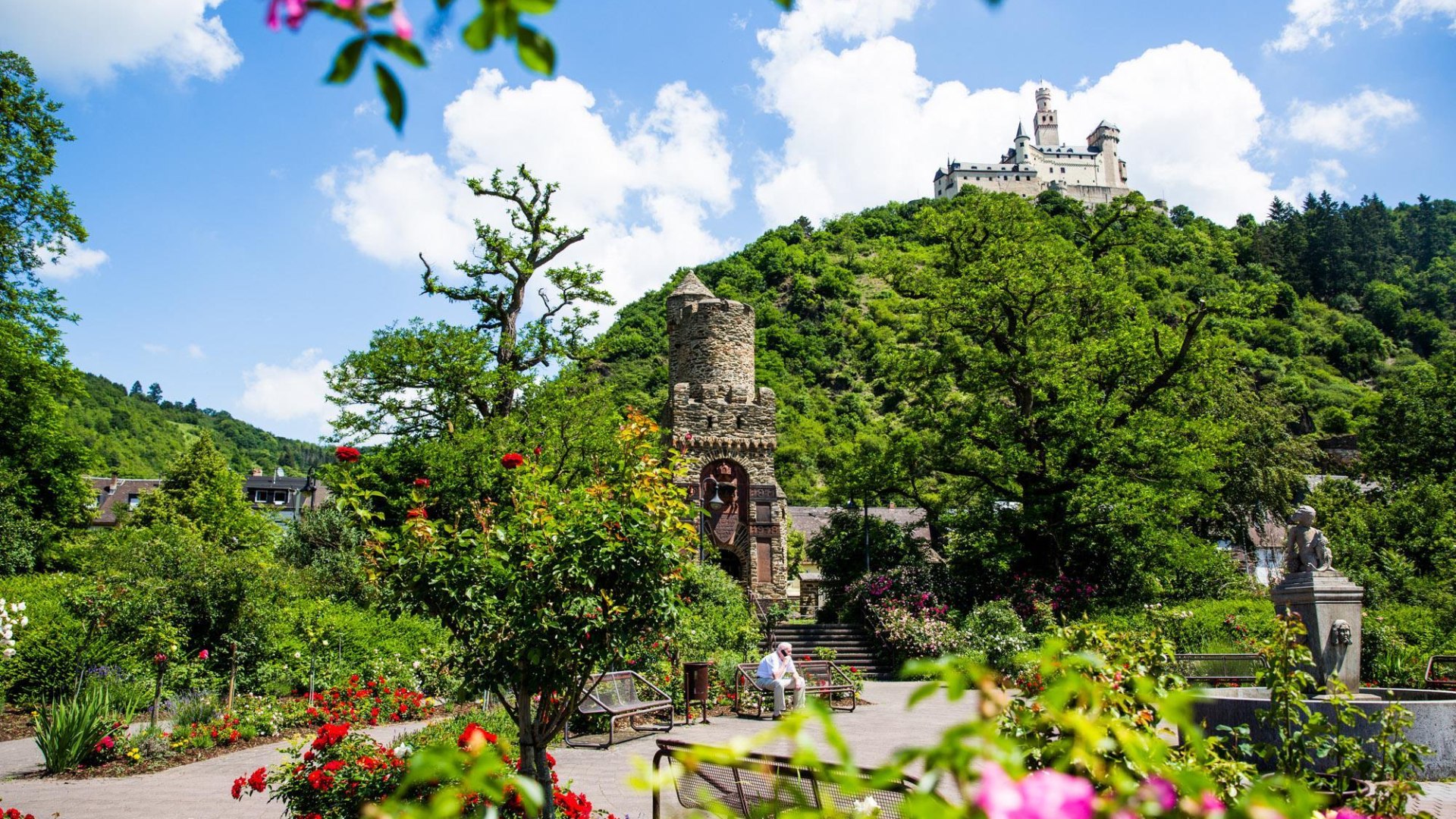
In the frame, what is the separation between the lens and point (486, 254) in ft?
94.2

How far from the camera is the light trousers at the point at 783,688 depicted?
13.6 meters

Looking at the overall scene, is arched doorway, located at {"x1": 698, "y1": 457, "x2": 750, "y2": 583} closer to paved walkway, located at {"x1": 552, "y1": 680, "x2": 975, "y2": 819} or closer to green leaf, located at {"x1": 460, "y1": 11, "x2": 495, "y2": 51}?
paved walkway, located at {"x1": 552, "y1": 680, "x2": 975, "y2": 819}

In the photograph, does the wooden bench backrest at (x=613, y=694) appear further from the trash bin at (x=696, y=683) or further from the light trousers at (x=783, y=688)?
the light trousers at (x=783, y=688)

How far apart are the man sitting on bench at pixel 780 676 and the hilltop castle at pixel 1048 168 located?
11601cm

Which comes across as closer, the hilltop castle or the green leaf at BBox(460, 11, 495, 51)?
the green leaf at BBox(460, 11, 495, 51)

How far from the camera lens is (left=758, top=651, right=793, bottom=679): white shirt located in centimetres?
1400

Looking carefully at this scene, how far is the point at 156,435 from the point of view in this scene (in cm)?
8744

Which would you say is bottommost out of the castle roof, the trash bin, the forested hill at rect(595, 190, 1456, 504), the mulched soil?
the mulched soil

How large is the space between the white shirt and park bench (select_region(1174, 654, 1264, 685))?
545 cm

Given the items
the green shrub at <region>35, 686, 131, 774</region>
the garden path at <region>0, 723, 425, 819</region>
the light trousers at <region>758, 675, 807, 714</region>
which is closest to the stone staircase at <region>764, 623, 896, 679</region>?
the light trousers at <region>758, 675, 807, 714</region>

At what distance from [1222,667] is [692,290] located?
2458cm

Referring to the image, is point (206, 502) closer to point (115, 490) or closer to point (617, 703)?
point (115, 490)

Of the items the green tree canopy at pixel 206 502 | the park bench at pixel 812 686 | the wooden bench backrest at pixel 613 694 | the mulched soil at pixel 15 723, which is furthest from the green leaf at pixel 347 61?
the green tree canopy at pixel 206 502

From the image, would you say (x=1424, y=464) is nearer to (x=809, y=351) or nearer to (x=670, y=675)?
(x=670, y=675)
